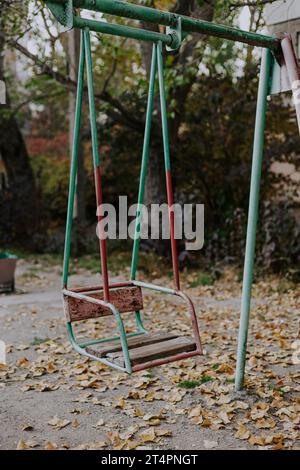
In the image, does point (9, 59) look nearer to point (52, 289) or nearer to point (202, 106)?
point (202, 106)

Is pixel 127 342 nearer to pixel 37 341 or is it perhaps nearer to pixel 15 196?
pixel 37 341

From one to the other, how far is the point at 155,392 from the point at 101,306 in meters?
0.80

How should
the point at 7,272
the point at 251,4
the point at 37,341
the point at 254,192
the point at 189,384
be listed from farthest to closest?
the point at 7,272 → the point at 37,341 → the point at 251,4 → the point at 189,384 → the point at 254,192

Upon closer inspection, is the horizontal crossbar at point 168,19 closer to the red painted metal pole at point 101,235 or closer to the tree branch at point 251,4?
the red painted metal pole at point 101,235

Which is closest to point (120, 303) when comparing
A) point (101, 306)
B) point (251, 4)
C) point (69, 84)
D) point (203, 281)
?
A: point (101, 306)

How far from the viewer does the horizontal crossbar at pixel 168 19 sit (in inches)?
105

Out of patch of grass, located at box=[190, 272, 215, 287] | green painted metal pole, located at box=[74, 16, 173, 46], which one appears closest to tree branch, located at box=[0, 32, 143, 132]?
Result: patch of grass, located at box=[190, 272, 215, 287]

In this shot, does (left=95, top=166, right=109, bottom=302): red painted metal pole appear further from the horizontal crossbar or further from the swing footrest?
the horizontal crossbar

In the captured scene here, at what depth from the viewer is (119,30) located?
9.79 feet

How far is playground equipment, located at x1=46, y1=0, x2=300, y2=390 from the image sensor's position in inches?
110

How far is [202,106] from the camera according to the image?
9.01 metres

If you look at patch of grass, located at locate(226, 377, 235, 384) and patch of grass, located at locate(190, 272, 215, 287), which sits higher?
patch of grass, located at locate(190, 272, 215, 287)

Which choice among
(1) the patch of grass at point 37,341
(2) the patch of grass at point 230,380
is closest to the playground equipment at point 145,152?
(2) the patch of grass at point 230,380

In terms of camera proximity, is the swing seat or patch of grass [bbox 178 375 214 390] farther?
patch of grass [bbox 178 375 214 390]
